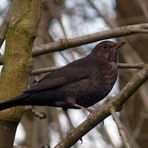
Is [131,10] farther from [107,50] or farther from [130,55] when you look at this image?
[107,50]

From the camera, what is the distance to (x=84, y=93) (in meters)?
4.61

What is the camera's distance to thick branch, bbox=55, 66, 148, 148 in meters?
3.15

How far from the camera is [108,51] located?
5.17 metres

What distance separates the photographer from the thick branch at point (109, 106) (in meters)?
3.15

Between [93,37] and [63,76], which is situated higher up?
[93,37]

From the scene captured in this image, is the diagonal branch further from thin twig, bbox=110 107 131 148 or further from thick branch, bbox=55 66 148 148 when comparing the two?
thin twig, bbox=110 107 131 148

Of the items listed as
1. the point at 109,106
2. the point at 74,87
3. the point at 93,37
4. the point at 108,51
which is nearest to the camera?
the point at 109,106

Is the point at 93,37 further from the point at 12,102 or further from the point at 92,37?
the point at 12,102

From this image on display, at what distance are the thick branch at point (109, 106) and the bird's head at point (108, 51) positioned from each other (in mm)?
1796

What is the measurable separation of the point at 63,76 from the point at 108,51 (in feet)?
2.17

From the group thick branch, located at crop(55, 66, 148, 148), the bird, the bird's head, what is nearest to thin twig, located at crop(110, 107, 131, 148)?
thick branch, located at crop(55, 66, 148, 148)

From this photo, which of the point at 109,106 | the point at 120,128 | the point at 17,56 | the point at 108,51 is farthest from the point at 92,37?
the point at 108,51

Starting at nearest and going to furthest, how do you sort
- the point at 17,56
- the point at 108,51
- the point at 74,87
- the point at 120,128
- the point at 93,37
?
the point at 120,128 < the point at 17,56 < the point at 93,37 < the point at 74,87 < the point at 108,51

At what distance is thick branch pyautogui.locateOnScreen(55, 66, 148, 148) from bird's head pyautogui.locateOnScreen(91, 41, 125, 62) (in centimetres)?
180
